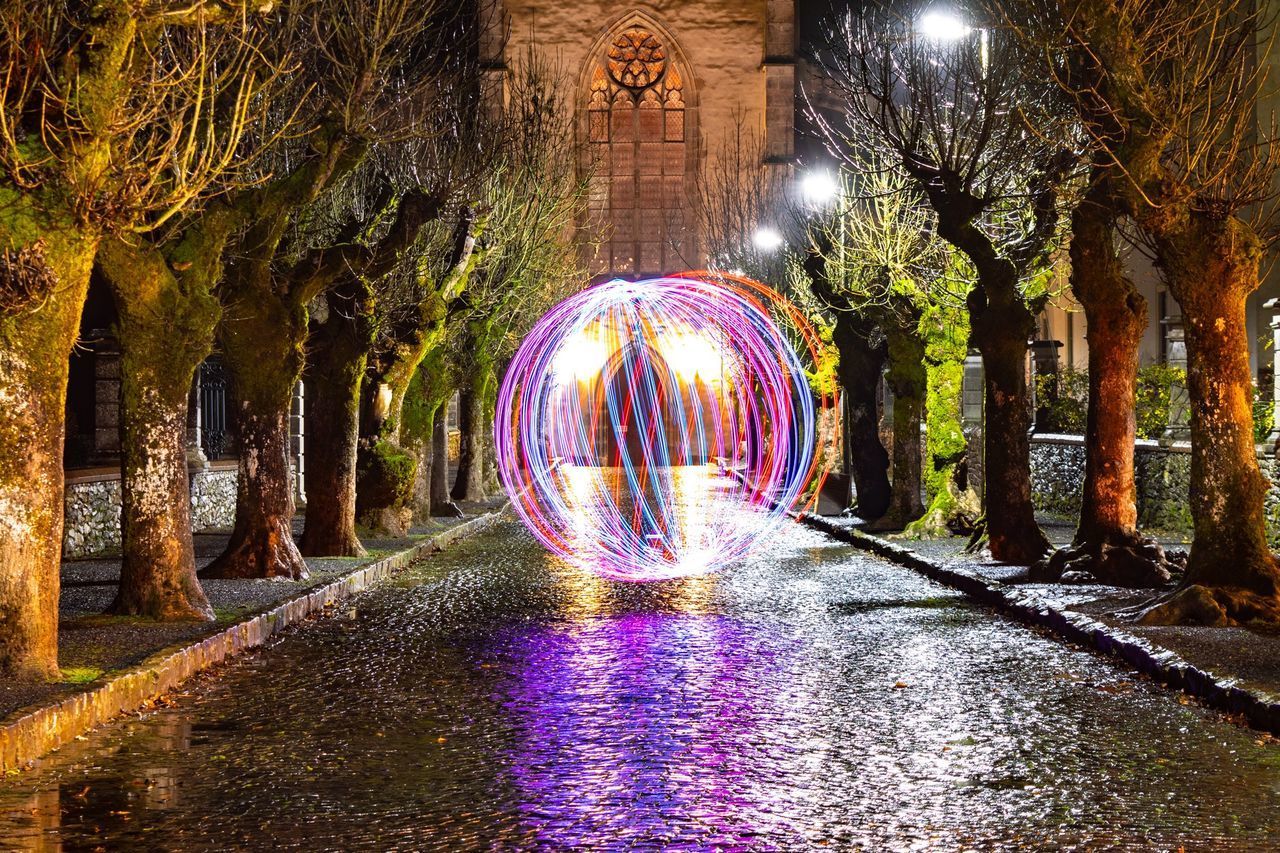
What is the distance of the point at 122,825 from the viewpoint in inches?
254

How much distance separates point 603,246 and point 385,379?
3403cm

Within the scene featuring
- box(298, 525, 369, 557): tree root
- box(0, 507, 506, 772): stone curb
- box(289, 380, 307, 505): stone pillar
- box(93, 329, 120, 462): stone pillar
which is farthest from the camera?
box(289, 380, 307, 505): stone pillar

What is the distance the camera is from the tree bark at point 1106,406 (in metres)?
15.7

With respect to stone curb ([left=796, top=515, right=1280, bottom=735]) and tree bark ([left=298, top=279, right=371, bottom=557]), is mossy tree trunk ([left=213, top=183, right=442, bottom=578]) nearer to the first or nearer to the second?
tree bark ([left=298, top=279, right=371, bottom=557])

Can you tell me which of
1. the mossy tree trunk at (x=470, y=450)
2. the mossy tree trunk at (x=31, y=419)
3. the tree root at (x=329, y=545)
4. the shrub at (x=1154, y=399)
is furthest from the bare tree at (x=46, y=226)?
the mossy tree trunk at (x=470, y=450)

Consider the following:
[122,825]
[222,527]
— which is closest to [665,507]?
[222,527]

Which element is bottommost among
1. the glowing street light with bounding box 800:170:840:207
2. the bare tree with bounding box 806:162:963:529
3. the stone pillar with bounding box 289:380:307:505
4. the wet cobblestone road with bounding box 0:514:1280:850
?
the wet cobblestone road with bounding box 0:514:1280:850

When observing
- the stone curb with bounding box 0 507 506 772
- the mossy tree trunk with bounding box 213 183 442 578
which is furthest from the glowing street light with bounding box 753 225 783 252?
the stone curb with bounding box 0 507 506 772

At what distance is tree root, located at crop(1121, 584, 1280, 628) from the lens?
1210 cm

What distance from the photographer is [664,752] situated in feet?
25.8

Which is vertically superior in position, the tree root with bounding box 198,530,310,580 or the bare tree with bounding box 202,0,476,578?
the bare tree with bounding box 202,0,476,578

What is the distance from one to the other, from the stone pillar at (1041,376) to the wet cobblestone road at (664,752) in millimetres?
19180

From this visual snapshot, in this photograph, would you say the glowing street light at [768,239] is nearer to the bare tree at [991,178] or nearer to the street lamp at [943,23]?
the bare tree at [991,178]

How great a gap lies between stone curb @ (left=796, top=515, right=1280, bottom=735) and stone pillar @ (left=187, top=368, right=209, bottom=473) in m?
12.4
